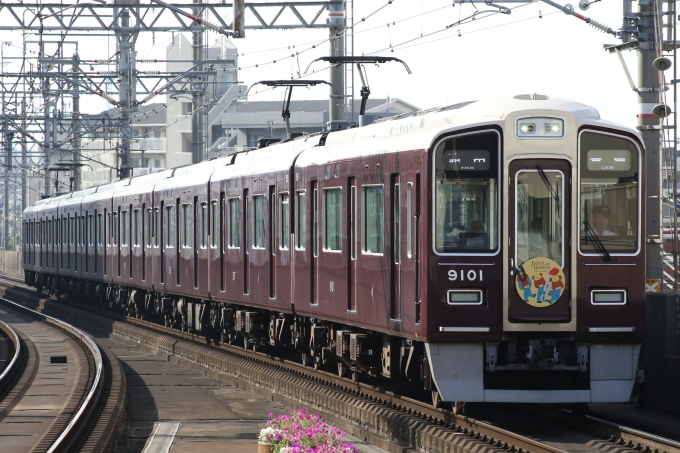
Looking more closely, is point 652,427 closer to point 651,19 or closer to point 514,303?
point 514,303

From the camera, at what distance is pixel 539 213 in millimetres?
10586

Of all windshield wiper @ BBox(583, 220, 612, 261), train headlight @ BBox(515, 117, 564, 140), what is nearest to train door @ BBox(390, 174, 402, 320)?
train headlight @ BBox(515, 117, 564, 140)

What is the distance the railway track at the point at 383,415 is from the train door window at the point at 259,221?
169 cm

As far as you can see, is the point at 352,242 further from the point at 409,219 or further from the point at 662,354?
the point at 662,354

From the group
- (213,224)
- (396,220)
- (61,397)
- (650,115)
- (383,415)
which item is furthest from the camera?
(213,224)

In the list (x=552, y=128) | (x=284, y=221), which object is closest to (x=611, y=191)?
(x=552, y=128)

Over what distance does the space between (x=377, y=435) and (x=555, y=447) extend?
2.26m

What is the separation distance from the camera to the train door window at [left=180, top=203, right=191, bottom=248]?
2111 centimetres

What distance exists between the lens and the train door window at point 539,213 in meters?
10.5

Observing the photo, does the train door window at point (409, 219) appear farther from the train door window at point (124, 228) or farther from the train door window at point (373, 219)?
the train door window at point (124, 228)

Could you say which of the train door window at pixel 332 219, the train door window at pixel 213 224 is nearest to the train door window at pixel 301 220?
the train door window at pixel 332 219

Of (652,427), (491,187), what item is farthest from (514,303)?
(652,427)

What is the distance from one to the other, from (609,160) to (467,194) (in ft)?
4.28

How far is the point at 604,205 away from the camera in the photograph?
10641 mm
